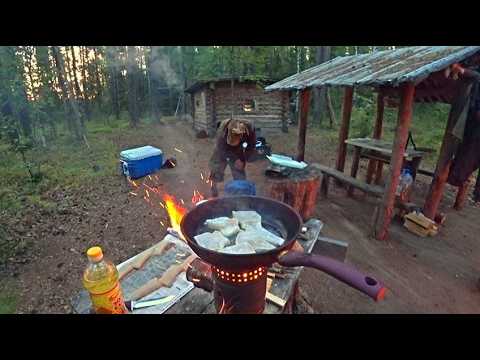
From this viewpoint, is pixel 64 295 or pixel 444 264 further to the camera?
pixel 444 264

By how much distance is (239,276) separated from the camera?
2.12 meters

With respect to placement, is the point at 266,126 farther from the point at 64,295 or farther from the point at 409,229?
the point at 64,295

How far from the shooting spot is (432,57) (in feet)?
15.6

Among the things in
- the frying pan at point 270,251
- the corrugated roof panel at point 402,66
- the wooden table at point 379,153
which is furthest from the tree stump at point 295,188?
the frying pan at point 270,251

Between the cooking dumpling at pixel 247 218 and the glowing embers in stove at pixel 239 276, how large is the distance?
43 cm

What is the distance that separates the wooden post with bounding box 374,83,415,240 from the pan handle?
4080 mm

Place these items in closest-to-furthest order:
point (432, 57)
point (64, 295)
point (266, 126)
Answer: point (64, 295), point (432, 57), point (266, 126)

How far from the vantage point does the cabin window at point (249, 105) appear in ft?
56.1

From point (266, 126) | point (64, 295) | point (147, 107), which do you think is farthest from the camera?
point (147, 107)

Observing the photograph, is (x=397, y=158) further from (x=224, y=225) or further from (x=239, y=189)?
(x=224, y=225)
